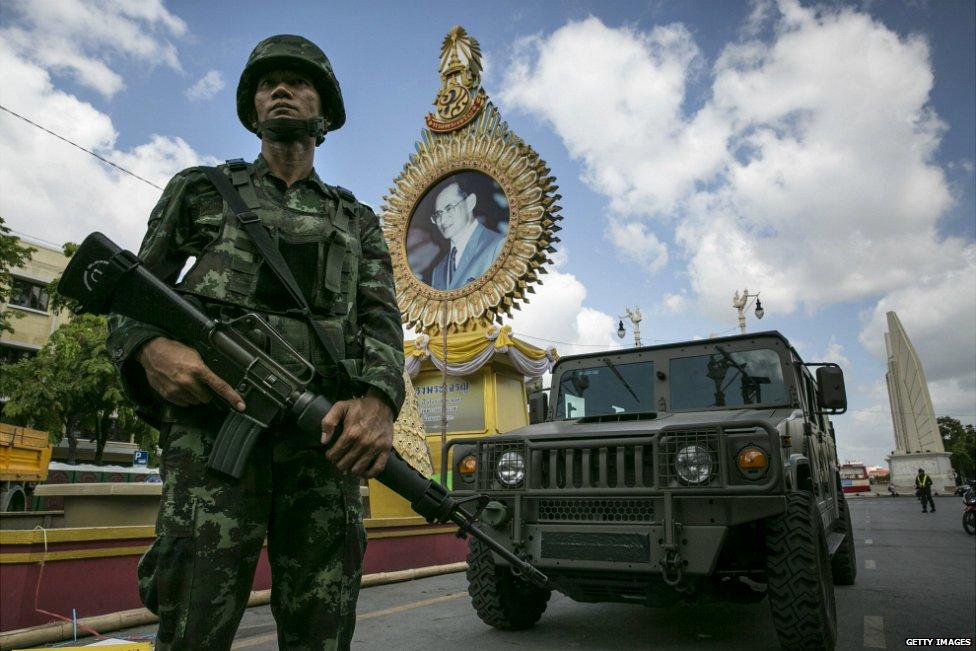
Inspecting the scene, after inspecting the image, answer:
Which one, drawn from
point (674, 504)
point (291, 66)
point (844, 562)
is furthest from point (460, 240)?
point (291, 66)

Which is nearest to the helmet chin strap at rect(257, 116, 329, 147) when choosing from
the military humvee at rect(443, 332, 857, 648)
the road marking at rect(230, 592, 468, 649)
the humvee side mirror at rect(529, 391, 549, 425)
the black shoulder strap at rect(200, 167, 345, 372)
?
the black shoulder strap at rect(200, 167, 345, 372)

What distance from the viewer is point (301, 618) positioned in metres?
1.69

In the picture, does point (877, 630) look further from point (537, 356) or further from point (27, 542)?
point (537, 356)

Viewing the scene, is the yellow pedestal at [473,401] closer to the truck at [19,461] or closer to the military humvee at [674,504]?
the truck at [19,461]

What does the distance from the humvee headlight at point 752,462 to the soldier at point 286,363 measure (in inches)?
87.6

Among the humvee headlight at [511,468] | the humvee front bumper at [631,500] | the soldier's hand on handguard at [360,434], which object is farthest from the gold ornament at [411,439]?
the soldier's hand on handguard at [360,434]

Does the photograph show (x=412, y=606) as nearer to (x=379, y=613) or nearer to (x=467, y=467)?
(x=379, y=613)

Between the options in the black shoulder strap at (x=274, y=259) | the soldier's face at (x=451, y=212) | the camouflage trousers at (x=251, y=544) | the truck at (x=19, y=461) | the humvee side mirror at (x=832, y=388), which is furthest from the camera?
the soldier's face at (x=451, y=212)

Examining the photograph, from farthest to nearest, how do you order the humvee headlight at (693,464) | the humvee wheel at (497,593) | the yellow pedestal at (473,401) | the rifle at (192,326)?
the yellow pedestal at (473,401)
the humvee wheel at (497,593)
the humvee headlight at (693,464)
the rifle at (192,326)

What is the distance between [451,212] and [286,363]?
16263 millimetres

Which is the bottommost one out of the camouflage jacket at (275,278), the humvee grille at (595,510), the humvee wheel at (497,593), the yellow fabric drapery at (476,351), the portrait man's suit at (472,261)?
the humvee wheel at (497,593)

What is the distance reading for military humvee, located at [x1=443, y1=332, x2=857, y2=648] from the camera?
3328mm

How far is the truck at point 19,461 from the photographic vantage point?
1220cm

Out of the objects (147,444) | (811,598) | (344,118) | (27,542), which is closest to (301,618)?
(344,118)
